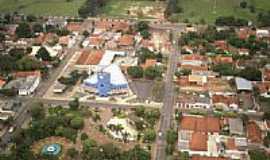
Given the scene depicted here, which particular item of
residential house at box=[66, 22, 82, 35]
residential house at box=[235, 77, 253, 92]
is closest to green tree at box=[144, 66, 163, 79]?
residential house at box=[235, 77, 253, 92]

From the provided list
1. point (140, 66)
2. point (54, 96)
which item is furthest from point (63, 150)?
point (140, 66)

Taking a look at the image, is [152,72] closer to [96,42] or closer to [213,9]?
[96,42]

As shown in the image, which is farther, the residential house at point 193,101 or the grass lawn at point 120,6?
the grass lawn at point 120,6

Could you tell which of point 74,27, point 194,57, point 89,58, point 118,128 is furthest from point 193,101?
point 74,27

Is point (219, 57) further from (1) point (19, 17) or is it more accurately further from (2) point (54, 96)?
(1) point (19, 17)

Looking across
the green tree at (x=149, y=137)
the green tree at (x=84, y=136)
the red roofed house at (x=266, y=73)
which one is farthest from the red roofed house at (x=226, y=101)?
the green tree at (x=84, y=136)

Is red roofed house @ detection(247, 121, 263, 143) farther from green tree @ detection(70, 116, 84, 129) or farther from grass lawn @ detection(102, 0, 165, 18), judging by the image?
grass lawn @ detection(102, 0, 165, 18)

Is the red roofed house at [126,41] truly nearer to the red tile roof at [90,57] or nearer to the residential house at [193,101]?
the red tile roof at [90,57]
